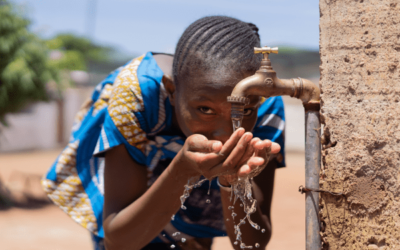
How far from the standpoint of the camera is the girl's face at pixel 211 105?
153 cm

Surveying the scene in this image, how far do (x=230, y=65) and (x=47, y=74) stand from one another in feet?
20.0

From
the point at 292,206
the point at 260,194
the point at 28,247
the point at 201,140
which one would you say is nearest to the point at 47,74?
the point at 28,247

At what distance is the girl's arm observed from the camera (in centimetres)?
165

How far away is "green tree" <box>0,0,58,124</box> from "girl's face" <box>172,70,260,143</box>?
569 centimetres

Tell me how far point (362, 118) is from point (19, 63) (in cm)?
635

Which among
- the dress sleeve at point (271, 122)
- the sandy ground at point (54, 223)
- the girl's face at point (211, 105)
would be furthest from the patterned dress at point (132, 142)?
the sandy ground at point (54, 223)

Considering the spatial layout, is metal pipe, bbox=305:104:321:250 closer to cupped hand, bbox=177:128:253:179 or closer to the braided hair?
cupped hand, bbox=177:128:253:179

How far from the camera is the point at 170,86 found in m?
1.89

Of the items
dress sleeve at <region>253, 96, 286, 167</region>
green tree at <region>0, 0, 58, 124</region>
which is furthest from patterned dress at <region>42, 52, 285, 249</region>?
green tree at <region>0, 0, 58, 124</region>

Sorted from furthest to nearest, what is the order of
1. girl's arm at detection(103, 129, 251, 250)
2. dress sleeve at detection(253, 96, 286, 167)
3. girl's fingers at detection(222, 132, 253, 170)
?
dress sleeve at detection(253, 96, 286, 167), girl's arm at detection(103, 129, 251, 250), girl's fingers at detection(222, 132, 253, 170)

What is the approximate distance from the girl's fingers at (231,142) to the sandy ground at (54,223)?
4340mm

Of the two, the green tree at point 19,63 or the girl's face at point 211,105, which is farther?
the green tree at point 19,63

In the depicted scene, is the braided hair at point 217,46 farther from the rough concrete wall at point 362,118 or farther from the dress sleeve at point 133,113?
the rough concrete wall at point 362,118

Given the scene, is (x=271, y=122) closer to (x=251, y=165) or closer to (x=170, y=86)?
(x=170, y=86)
